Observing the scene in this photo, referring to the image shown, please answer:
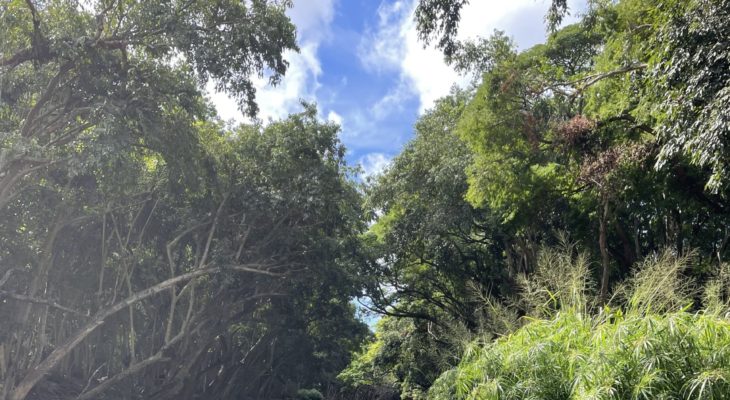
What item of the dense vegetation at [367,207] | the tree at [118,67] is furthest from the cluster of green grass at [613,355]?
the tree at [118,67]

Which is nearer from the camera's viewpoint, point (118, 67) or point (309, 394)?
point (118, 67)

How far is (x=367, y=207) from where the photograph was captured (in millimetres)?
17328

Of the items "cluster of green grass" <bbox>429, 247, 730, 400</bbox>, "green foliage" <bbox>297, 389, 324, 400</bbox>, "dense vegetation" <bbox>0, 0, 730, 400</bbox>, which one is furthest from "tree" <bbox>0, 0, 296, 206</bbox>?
"green foliage" <bbox>297, 389, 324, 400</bbox>

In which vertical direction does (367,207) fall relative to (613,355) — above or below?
above

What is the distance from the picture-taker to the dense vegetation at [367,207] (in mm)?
6875

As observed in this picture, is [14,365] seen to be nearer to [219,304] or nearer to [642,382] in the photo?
[219,304]

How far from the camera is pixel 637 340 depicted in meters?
5.45

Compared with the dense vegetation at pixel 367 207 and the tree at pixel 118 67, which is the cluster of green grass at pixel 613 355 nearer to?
the dense vegetation at pixel 367 207

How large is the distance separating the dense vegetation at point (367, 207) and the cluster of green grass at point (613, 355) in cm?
3

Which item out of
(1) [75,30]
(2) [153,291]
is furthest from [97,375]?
(1) [75,30]

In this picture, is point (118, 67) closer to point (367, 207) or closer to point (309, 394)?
point (367, 207)

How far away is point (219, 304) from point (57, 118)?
24.5 feet

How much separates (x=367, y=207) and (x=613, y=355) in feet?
39.6

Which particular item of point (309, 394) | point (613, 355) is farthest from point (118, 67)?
point (309, 394)
